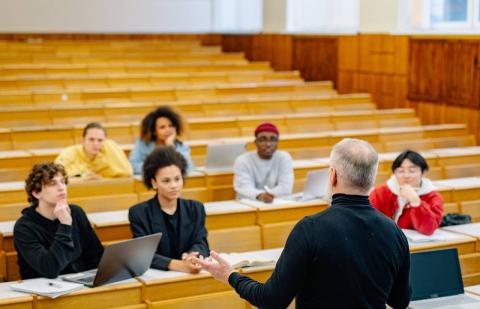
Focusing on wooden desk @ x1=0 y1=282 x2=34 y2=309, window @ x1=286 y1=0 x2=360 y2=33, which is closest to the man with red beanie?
wooden desk @ x1=0 y1=282 x2=34 y2=309

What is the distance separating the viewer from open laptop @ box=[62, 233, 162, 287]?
2406mm

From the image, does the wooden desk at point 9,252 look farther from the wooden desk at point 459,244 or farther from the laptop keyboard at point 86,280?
the wooden desk at point 459,244

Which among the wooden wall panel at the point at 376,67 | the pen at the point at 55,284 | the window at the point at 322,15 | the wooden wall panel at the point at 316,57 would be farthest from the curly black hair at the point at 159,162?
the wooden wall panel at the point at 316,57

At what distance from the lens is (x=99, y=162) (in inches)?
162

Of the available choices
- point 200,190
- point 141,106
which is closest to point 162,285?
point 200,190

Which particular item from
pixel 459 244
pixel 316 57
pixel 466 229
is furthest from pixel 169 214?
pixel 316 57

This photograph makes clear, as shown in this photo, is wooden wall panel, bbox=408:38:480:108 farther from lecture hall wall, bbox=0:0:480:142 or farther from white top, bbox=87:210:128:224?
white top, bbox=87:210:128:224

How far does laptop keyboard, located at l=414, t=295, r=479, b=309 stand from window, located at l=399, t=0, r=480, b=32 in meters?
3.85

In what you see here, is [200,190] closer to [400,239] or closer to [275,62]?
[400,239]

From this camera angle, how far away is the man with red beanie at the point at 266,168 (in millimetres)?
4027

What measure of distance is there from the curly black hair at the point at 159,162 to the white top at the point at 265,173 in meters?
1.17

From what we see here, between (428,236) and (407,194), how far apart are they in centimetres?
19

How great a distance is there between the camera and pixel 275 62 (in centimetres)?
817

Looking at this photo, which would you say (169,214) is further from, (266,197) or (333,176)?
(333,176)
